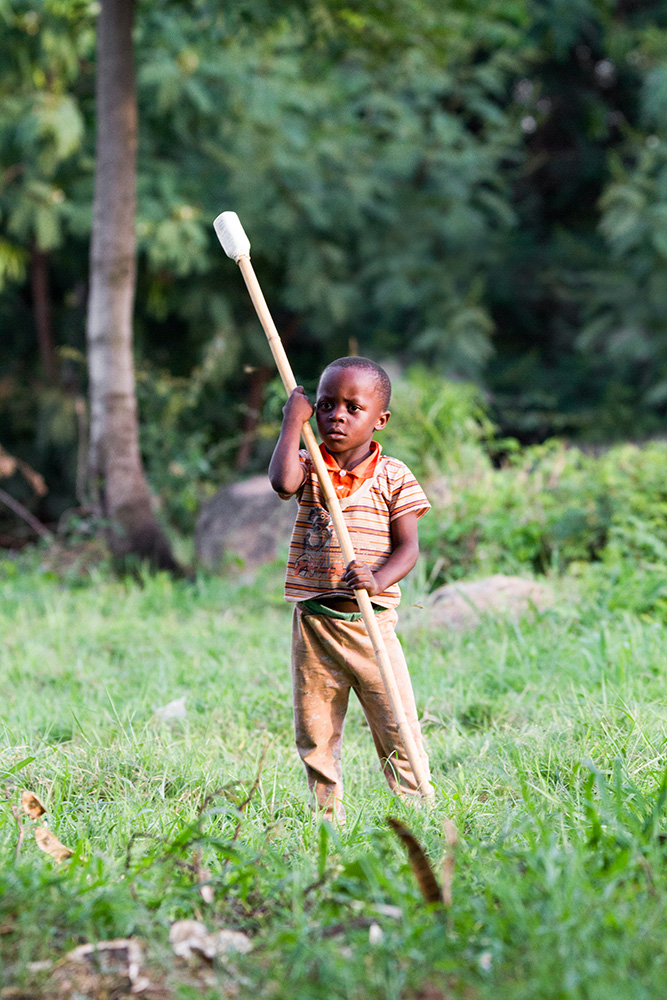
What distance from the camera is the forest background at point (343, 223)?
8.43 m

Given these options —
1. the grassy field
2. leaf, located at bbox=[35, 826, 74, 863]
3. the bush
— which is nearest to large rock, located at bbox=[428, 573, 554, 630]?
the grassy field

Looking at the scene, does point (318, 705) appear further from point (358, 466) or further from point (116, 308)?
point (116, 308)

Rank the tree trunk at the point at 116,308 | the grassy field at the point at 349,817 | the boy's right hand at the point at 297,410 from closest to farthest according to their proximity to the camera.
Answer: the grassy field at the point at 349,817
the boy's right hand at the point at 297,410
the tree trunk at the point at 116,308

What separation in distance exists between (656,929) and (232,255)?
5.91 feet

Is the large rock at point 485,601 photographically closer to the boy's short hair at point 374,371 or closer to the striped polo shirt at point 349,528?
the striped polo shirt at point 349,528

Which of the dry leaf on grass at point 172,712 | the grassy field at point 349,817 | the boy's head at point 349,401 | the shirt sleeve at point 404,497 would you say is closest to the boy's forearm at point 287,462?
the boy's head at point 349,401

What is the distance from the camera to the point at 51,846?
6.86 ft

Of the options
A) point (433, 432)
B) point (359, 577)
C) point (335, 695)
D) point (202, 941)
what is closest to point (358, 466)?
point (359, 577)

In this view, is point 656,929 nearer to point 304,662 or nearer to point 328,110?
point 304,662

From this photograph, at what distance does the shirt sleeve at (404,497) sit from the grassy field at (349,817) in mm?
764

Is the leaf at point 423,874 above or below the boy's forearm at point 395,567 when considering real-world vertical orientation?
below

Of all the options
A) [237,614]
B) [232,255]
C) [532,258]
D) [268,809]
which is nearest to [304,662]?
[268,809]

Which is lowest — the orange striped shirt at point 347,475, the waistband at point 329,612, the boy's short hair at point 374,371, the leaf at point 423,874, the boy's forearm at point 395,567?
the leaf at point 423,874

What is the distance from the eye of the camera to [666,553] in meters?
4.86
